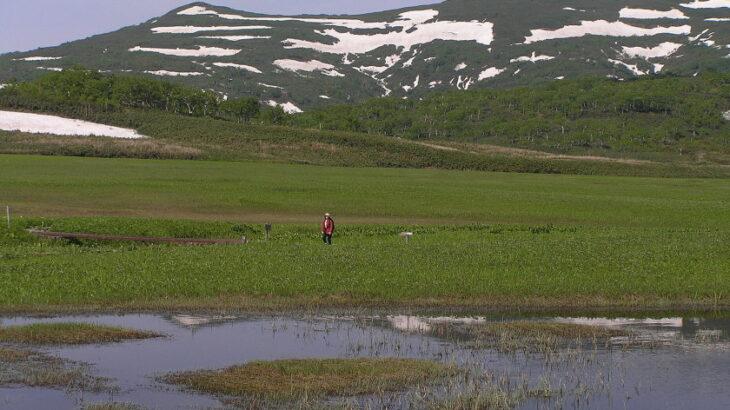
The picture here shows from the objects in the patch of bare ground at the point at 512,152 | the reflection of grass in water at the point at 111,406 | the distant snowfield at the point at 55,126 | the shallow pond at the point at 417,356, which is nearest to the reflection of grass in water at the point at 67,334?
the shallow pond at the point at 417,356

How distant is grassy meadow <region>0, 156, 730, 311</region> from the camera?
3231cm

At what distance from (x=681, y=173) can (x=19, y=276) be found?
107817mm

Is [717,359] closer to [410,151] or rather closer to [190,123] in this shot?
[410,151]

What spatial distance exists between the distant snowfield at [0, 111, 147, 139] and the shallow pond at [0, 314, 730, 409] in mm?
94747

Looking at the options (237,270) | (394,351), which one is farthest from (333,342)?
(237,270)

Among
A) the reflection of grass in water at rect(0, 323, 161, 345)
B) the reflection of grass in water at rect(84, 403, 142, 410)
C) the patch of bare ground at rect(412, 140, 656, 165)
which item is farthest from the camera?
the patch of bare ground at rect(412, 140, 656, 165)

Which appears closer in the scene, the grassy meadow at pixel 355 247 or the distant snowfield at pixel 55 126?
the grassy meadow at pixel 355 247

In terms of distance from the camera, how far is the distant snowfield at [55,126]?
122 meters

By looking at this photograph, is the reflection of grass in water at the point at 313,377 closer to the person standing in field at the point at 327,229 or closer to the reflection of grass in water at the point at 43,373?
the reflection of grass in water at the point at 43,373

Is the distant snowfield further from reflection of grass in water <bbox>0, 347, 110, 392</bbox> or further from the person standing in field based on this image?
reflection of grass in water <bbox>0, 347, 110, 392</bbox>

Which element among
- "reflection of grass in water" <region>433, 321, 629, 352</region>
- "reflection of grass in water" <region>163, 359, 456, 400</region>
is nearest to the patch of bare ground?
"reflection of grass in water" <region>433, 321, 629, 352</region>

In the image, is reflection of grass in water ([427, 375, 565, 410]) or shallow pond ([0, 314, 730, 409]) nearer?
reflection of grass in water ([427, 375, 565, 410])

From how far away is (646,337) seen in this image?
27.3m

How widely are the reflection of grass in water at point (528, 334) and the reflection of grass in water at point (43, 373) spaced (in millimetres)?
9249
